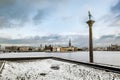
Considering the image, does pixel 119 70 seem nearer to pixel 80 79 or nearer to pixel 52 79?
pixel 80 79

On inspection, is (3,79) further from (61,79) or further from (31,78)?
(61,79)

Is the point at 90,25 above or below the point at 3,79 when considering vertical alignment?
above

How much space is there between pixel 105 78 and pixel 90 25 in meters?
10.4

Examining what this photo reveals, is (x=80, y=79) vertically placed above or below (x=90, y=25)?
below

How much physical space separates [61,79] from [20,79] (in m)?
2.59

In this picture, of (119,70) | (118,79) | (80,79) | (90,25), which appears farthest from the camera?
(90,25)

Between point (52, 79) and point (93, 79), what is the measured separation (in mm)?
2560

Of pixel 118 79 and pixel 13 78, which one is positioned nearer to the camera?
pixel 118 79

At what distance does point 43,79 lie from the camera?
33.3 ft

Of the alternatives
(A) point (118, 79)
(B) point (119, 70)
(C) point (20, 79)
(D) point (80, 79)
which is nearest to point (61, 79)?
(D) point (80, 79)

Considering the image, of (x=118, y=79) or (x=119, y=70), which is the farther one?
(x=119, y=70)

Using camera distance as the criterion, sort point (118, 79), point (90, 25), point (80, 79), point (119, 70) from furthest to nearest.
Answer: point (90, 25) < point (119, 70) < point (80, 79) < point (118, 79)

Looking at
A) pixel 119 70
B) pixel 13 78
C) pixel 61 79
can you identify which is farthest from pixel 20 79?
pixel 119 70

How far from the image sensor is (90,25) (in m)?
19.3
